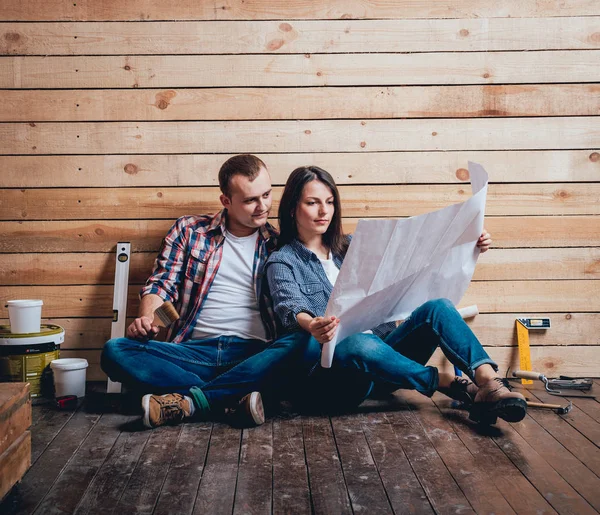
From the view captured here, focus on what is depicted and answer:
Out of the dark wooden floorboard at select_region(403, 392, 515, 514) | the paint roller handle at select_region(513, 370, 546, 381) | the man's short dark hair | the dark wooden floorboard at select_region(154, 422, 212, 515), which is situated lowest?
the dark wooden floorboard at select_region(154, 422, 212, 515)

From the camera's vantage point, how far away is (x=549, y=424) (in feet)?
5.80

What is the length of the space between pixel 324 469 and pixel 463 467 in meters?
0.32

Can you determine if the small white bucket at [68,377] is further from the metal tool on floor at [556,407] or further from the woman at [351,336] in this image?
the metal tool on floor at [556,407]

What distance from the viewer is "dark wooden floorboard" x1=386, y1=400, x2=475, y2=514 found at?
4.08 feet

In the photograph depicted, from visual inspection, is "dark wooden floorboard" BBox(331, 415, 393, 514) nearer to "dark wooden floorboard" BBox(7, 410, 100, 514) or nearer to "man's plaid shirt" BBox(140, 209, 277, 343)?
"man's plaid shirt" BBox(140, 209, 277, 343)

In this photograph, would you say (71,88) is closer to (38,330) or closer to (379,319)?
(38,330)

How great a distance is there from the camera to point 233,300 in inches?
82.4

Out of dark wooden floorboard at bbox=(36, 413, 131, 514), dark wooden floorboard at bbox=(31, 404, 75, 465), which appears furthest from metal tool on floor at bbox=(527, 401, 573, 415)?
dark wooden floorboard at bbox=(31, 404, 75, 465)

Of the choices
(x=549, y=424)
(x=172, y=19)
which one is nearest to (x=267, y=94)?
(x=172, y=19)

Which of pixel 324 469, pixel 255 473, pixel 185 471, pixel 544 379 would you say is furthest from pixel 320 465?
pixel 544 379

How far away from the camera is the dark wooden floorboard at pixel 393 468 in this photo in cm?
124

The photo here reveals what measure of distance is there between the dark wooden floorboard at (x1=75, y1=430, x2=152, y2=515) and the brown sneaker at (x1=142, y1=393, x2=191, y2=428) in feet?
0.14

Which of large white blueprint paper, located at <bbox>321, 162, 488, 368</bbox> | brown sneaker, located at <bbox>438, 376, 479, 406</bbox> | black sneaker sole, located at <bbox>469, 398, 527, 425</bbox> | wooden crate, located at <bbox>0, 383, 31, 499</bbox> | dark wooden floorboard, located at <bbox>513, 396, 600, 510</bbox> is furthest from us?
brown sneaker, located at <bbox>438, 376, 479, 406</bbox>

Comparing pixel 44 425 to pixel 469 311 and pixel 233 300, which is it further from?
pixel 469 311
